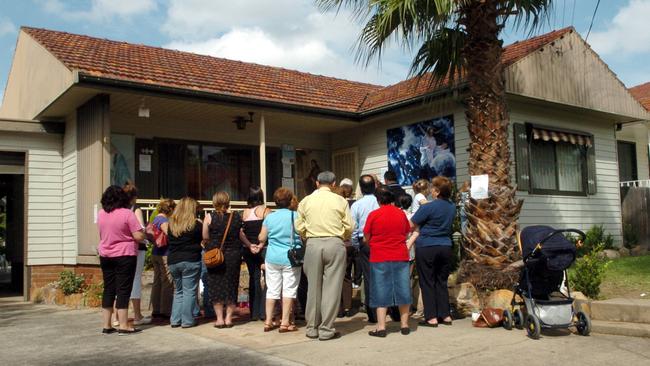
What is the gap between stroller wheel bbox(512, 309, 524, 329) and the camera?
669cm

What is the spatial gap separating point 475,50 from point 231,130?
7.35 meters

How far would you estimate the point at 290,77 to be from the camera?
623 inches

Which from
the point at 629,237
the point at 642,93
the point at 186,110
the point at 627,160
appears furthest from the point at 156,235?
the point at 642,93

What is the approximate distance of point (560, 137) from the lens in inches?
517

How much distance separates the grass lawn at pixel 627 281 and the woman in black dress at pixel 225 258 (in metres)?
4.96

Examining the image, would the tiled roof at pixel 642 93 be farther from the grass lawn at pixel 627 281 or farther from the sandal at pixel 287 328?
the sandal at pixel 287 328

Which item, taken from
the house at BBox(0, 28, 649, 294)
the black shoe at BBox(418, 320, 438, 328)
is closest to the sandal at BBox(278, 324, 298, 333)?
the black shoe at BBox(418, 320, 438, 328)

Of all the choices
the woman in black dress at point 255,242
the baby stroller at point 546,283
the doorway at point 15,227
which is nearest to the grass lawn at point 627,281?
the baby stroller at point 546,283

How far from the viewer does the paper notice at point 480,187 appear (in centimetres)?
799

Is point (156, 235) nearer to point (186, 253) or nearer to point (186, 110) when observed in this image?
→ point (186, 253)

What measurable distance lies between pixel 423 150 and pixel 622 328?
22.9ft

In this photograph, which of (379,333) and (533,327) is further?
(379,333)

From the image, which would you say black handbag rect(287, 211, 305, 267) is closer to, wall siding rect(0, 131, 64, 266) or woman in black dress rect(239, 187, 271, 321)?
woman in black dress rect(239, 187, 271, 321)

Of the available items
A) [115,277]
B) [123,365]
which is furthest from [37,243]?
[123,365]
